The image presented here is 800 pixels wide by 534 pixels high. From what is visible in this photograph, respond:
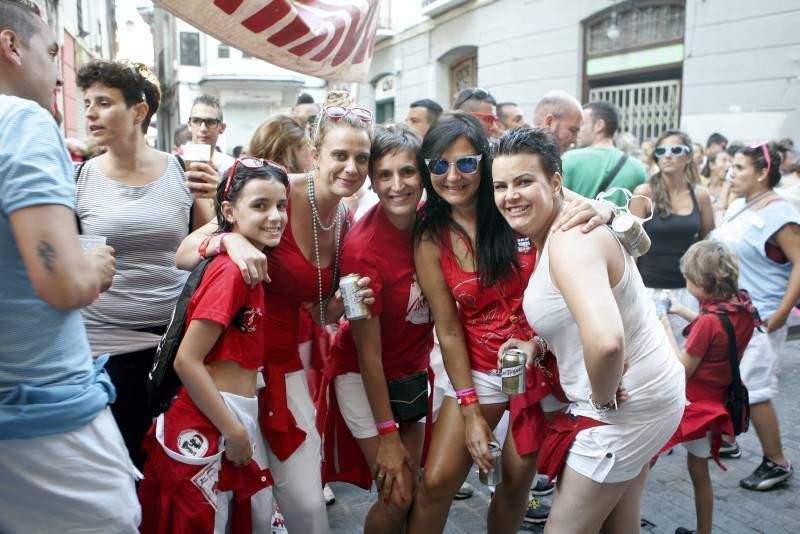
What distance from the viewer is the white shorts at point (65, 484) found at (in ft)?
5.84

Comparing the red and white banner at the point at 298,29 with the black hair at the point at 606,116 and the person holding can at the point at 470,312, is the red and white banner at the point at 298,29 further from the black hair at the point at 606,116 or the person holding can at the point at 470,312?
the black hair at the point at 606,116

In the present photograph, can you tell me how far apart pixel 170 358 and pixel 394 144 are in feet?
4.27

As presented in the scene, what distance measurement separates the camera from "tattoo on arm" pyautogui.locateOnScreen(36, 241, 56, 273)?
5.42 feet

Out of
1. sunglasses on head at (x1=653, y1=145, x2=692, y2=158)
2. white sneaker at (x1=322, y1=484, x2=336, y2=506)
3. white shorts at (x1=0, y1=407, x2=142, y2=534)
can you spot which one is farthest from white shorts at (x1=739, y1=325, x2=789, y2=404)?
white shorts at (x1=0, y1=407, x2=142, y2=534)

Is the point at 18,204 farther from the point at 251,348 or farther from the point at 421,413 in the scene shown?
the point at 421,413

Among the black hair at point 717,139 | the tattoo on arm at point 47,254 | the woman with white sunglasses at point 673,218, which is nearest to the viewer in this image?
the tattoo on arm at point 47,254

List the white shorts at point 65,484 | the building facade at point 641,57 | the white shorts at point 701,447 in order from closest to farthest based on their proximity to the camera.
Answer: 1. the white shorts at point 65,484
2. the white shorts at point 701,447
3. the building facade at point 641,57

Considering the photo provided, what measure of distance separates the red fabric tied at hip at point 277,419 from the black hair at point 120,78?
1.35m

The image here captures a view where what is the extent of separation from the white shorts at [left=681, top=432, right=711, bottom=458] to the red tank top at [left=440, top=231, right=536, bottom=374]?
1190 millimetres

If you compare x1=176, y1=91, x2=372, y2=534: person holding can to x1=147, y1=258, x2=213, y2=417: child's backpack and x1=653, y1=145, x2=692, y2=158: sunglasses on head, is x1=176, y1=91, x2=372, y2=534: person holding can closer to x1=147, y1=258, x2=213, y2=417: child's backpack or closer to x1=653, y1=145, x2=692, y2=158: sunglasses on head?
x1=147, y1=258, x2=213, y2=417: child's backpack

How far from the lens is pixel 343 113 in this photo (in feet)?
9.77

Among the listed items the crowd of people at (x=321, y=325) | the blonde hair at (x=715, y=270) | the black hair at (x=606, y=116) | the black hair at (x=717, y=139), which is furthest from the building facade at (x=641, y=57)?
the crowd of people at (x=321, y=325)

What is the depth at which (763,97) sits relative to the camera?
941cm

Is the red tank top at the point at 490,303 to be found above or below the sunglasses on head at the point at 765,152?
below
